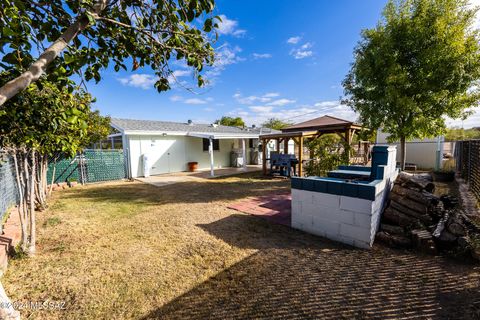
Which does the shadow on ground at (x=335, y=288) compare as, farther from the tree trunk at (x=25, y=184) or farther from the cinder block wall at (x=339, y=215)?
the tree trunk at (x=25, y=184)

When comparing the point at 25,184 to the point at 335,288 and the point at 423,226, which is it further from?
the point at 423,226

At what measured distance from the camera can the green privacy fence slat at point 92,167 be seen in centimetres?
895

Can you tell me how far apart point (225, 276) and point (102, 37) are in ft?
11.1

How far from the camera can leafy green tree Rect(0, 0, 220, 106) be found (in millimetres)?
1641

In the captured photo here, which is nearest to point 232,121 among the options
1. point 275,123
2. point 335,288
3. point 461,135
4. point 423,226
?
point 275,123

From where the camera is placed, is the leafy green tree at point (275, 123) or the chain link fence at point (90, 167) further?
the leafy green tree at point (275, 123)

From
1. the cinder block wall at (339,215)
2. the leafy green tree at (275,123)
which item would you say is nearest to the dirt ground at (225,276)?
the cinder block wall at (339,215)

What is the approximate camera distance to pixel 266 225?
180 inches

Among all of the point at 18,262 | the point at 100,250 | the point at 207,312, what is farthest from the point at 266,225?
the point at 18,262

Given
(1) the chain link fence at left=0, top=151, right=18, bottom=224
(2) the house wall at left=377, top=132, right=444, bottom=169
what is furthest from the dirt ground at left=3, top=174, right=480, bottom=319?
(2) the house wall at left=377, top=132, right=444, bottom=169

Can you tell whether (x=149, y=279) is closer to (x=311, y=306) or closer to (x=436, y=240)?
(x=311, y=306)

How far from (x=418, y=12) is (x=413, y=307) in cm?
905

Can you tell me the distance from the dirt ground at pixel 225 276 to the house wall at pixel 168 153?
275 inches

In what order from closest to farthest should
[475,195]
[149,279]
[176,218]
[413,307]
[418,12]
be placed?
[413,307] → [149,279] → [176,218] → [475,195] → [418,12]
